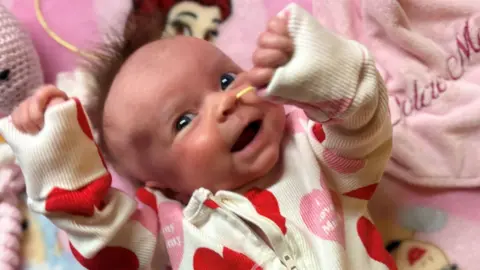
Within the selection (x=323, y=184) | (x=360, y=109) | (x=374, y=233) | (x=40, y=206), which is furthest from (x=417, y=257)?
(x=40, y=206)

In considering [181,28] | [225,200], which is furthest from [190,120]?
[181,28]

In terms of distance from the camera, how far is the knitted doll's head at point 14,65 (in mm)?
1109

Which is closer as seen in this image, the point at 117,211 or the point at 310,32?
the point at 310,32

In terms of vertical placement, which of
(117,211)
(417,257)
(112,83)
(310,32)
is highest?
(310,32)

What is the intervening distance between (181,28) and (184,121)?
336 millimetres

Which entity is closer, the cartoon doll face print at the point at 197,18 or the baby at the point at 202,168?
the baby at the point at 202,168

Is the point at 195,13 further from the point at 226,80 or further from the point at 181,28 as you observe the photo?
the point at 226,80

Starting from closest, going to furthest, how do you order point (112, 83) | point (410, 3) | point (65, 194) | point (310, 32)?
point (310, 32), point (65, 194), point (112, 83), point (410, 3)

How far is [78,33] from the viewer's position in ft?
4.20

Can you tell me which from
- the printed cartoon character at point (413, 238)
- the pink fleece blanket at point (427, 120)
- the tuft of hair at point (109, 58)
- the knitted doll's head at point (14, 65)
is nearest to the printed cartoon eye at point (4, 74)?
the knitted doll's head at point (14, 65)

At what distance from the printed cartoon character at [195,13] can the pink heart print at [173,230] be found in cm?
38

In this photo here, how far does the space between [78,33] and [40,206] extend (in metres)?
0.49

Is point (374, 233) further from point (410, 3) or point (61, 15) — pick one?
point (61, 15)

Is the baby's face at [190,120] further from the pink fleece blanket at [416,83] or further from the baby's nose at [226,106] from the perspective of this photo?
the pink fleece blanket at [416,83]
